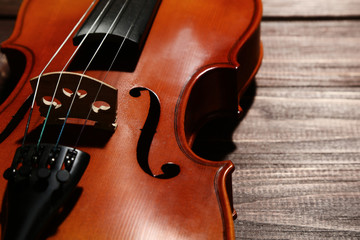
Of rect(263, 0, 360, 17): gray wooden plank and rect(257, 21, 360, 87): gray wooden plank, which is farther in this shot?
rect(263, 0, 360, 17): gray wooden plank

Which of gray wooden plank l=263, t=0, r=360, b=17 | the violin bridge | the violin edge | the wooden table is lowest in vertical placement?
the wooden table

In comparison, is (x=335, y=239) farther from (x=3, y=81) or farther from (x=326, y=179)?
(x=3, y=81)

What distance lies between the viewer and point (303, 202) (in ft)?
3.05

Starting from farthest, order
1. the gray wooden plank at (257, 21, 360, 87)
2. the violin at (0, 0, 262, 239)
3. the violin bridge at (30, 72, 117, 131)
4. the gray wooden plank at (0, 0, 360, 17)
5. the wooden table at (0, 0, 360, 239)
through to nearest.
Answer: the gray wooden plank at (0, 0, 360, 17), the gray wooden plank at (257, 21, 360, 87), the wooden table at (0, 0, 360, 239), the violin bridge at (30, 72, 117, 131), the violin at (0, 0, 262, 239)

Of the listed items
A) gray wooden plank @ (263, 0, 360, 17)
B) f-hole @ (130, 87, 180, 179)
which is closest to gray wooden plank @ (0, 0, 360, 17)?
gray wooden plank @ (263, 0, 360, 17)

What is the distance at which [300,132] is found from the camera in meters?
1.08

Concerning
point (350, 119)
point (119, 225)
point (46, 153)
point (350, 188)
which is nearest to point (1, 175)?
point (46, 153)

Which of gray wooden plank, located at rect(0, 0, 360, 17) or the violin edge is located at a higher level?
the violin edge

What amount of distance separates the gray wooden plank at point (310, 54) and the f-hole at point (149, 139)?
48 cm

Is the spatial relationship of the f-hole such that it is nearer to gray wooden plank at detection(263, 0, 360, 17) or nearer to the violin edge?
the violin edge

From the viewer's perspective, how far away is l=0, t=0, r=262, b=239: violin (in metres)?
0.63

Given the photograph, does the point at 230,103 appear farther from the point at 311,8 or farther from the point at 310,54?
the point at 311,8

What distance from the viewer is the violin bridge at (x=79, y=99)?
2.43 ft

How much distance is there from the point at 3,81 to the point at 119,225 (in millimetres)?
691
